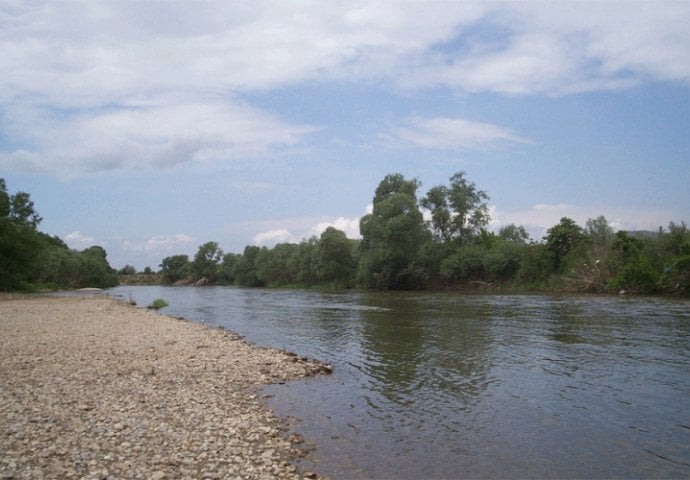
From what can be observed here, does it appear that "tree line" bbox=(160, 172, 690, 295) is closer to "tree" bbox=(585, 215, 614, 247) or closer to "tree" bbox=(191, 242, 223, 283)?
"tree" bbox=(585, 215, 614, 247)

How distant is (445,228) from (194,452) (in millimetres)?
80183

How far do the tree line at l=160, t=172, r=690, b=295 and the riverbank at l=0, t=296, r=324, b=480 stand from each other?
47455 mm

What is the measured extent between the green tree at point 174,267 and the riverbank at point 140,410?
584 ft

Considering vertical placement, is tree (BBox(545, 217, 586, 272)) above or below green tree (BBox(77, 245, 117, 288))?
above

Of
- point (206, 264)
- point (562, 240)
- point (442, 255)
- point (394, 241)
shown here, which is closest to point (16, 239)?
point (394, 241)

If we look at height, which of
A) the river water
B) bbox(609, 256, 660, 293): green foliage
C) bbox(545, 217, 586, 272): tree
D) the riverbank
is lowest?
the river water

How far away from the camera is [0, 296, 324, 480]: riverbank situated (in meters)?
7.75

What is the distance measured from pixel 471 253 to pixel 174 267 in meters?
145

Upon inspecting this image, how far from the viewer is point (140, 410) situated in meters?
10.7

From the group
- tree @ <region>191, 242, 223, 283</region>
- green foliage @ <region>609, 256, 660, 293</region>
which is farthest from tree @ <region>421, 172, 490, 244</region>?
tree @ <region>191, 242, 223, 283</region>

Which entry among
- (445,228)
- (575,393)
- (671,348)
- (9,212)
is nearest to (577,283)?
(445,228)

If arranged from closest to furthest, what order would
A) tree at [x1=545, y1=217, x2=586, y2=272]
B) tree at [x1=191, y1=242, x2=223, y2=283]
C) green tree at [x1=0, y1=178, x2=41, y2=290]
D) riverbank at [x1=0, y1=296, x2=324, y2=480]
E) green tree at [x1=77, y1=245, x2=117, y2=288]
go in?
riverbank at [x1=0, y1=296, x2=324, y2=480]
green tree at [x1=0, y1=178, x2=41, y2=290]
tree at [x1=545, y1=217, x2=586, y2=272]
green tree at [x1=77, y1=245, x2=117, y2=288]
tree at [x1=191, y1=242, x2=223, y2=283]

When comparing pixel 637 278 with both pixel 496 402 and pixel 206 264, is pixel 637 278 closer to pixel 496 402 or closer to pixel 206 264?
pixel 496 402

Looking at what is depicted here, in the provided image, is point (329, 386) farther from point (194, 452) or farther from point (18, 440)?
point (18, 440)
